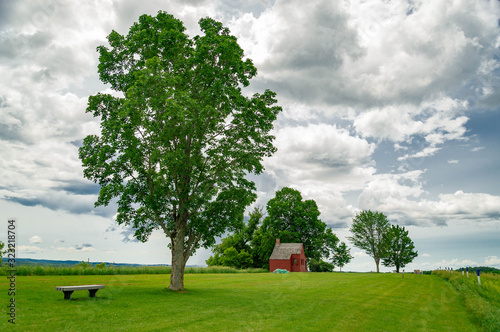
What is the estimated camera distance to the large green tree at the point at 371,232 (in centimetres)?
8925

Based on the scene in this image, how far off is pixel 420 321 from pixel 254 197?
13.6 meters

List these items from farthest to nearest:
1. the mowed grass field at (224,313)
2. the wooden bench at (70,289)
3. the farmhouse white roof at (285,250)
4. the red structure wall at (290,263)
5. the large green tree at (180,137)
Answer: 1. the farmhouse white roof at (285,250)
2. the red structure wall at (290,263)
3. the large green tree at (180,137)
4. the wooden bench at (70,289)
5. the mowed grass field at (224,313)

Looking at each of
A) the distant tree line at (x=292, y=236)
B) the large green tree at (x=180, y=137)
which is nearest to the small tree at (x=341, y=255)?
the distant tree line at (x=292, y=236)

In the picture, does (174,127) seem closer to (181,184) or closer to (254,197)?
(181,184)

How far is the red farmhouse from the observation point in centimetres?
6904

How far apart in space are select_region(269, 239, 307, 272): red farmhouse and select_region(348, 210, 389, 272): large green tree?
992 inches

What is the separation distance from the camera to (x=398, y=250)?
91.3 m

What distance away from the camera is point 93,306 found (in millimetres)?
15523

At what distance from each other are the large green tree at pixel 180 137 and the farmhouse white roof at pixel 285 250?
47502mm

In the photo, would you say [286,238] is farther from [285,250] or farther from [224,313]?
[224,313]

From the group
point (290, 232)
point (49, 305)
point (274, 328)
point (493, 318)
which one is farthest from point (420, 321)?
point (290, 232)

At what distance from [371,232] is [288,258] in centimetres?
3263

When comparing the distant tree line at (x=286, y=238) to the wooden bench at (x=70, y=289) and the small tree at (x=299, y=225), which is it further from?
the wooden bench at (x=70, y=289)

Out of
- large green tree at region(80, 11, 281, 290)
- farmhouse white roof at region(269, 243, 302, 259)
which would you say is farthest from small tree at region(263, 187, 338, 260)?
large green tree at region(80, 11, 281, 290)
